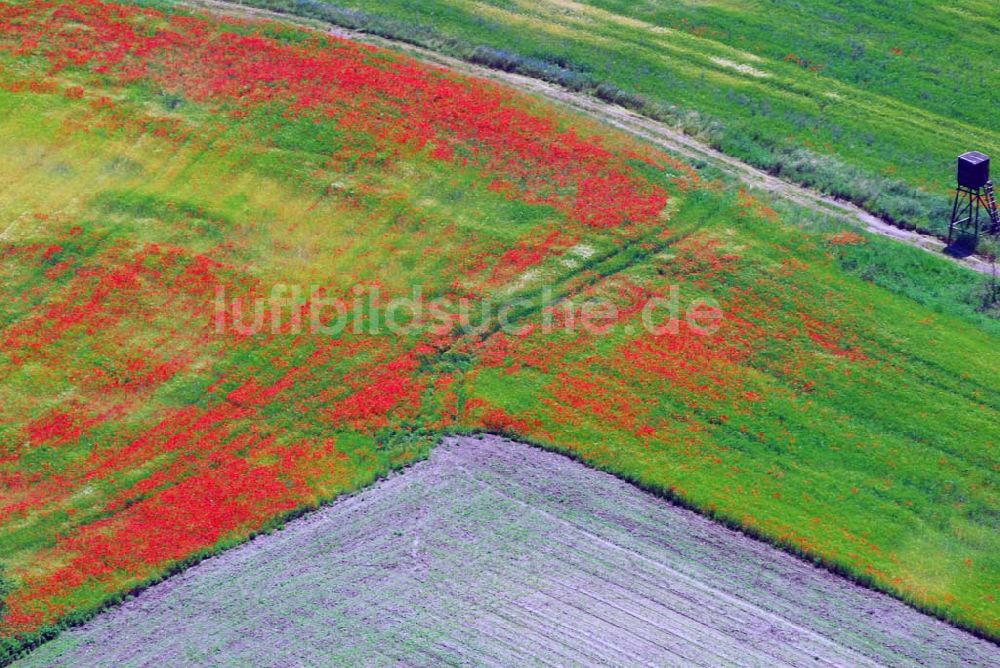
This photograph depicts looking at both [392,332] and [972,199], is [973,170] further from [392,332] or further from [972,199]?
[392,332]

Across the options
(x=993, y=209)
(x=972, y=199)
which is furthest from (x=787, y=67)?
(x=993, y=209)

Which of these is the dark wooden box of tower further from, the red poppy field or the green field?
the red poppy field

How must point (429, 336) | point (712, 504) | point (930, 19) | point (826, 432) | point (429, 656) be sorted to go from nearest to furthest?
1. point (429, 656)
2. point (712, 504)
3. point (826, 432)
4. point (429, 336)
5. point (930, 19)

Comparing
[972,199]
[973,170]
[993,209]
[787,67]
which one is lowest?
[993,209]

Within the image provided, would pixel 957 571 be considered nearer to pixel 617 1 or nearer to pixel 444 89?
pixel 444 89

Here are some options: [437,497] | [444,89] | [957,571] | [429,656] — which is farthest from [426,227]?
[957,571]
